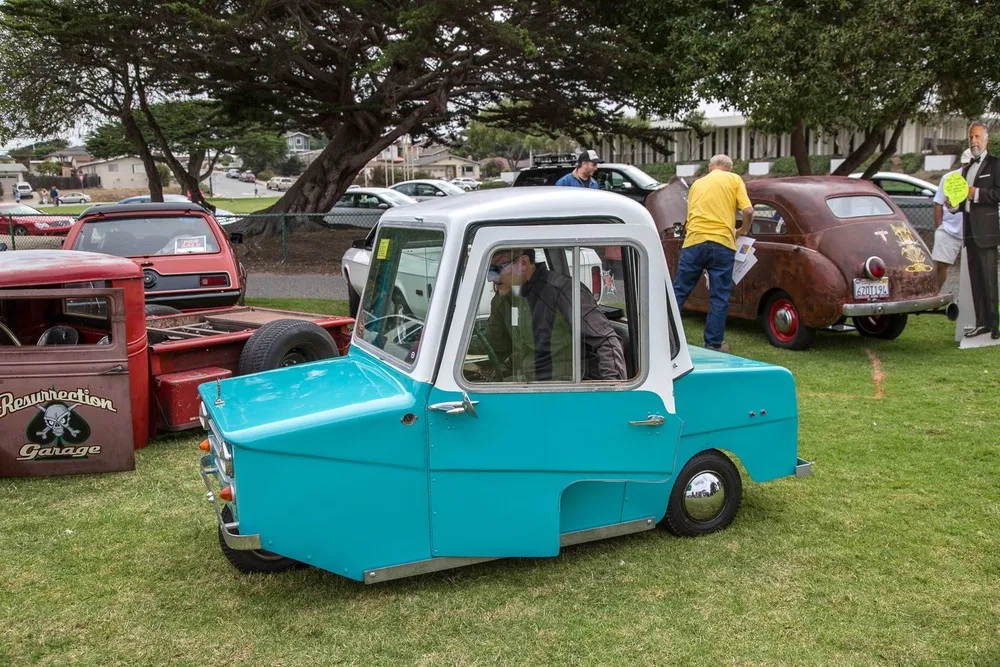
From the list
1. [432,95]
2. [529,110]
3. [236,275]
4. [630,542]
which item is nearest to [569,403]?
[630,542]

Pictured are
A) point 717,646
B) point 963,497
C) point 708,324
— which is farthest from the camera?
point 708,324

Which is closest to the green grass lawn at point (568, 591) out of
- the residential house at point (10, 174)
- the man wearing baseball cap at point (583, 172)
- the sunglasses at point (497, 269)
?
the sunglasses at point (497, 269)

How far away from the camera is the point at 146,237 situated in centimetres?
973

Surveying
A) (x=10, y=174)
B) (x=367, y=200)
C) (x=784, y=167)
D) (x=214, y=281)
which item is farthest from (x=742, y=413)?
(x=10, y=174)

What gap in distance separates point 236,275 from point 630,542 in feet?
20.5

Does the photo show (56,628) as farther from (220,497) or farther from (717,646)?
(717,646)

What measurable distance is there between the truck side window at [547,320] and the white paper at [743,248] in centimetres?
516

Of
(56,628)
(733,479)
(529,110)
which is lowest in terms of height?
(56,628)

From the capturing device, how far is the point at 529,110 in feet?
69.4

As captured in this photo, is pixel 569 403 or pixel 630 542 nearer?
pixel 569 403

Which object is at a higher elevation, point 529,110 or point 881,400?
point 529,110

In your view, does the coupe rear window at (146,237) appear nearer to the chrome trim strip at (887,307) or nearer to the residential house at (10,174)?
the chrome trim strip at (887,307)

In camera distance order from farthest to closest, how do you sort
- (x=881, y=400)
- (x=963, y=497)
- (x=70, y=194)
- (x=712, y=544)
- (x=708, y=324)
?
(x=70, y=194)
(x=708, y=324)
(x=881, y=400)
(x=963, y=497)
(x=712, y=544)

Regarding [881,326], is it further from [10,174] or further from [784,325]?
[10,174]
